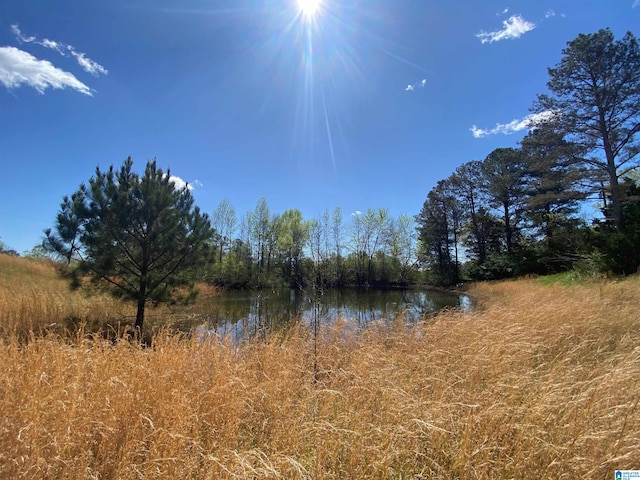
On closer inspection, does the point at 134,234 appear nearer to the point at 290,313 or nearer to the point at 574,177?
the point at 290,313

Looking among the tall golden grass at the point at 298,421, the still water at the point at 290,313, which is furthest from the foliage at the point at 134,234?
the tall golden grass at the point at 298,421

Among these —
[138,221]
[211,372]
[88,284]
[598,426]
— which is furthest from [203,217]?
[598,426]

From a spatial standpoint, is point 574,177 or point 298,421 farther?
point 574,177

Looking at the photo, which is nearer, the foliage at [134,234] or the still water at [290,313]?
the still water at [290,313]

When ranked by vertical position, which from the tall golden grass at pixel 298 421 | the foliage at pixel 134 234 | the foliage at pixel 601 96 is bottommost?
the tall golden grass at pixel 298 421

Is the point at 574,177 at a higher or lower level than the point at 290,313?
higher

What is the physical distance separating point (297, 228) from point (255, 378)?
118 ft

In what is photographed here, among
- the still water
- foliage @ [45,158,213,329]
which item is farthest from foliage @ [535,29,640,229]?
foliage @ [45,158,213,329]

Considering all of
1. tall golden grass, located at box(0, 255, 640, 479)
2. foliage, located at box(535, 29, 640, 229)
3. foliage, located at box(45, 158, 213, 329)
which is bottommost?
tall golden grass, located at box(0, 255, 640, 479)

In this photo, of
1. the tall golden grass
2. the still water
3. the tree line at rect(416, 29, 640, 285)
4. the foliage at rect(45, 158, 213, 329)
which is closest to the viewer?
the tall golden grass

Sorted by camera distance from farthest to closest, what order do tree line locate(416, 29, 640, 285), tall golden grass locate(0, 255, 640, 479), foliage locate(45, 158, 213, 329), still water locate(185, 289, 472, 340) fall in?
tree line locate(416, 29, 640, 285)
foliage locate(45, 158, 213, 329)
still water locate(185, 289, 472, 340)
tall golden grass locate(0, 255, 640, 479)

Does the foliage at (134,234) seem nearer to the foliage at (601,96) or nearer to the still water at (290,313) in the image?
the still water at (290,313)

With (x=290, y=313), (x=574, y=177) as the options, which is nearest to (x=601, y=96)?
(x=574, y=177)

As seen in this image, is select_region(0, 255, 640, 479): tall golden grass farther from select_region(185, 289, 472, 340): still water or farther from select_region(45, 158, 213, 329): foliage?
select_region(45, 158, 213, 329): foliage
